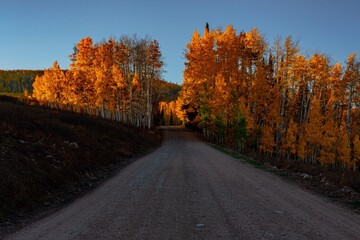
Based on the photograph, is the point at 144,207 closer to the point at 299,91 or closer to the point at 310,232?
the point at 310,232

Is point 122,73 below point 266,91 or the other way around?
the other way around

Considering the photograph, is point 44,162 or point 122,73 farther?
point 122,73

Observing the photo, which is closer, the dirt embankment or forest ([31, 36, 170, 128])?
the dirt embankment

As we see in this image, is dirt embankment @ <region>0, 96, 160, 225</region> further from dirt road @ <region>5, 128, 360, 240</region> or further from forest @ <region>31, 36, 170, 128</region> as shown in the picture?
forest @ <region>31, 36, 170, 128</region>

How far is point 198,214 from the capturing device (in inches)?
231

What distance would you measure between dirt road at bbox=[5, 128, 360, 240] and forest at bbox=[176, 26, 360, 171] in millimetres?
17711

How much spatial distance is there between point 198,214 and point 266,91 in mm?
23470

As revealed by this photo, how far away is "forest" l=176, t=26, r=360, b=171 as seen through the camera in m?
27.0

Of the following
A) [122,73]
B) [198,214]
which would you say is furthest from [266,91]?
[198,214]

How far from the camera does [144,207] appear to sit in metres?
6.51

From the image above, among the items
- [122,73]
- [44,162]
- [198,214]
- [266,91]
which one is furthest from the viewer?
[122,73]

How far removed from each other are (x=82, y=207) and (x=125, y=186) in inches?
86.4

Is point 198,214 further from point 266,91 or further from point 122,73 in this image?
point 122,73

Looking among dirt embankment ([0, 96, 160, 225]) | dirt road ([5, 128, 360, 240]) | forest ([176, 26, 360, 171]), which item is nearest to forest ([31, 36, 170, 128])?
forest ([176, 26, 360, 171])
